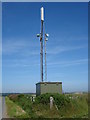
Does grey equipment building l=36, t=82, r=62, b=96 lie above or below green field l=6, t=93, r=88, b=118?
above

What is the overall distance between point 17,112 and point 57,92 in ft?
14.9

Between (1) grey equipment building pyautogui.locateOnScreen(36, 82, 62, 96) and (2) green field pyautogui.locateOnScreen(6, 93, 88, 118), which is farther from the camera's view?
(1) grey equipment building pyautogui.locateOnScreen(36, 82, 62, 96)

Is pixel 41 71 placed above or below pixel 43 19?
below

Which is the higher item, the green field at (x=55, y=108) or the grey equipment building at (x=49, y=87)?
the grey equipment building at (x=49, y=87)

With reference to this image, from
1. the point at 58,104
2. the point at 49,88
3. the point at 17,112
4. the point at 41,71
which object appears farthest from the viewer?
the point at 41,71

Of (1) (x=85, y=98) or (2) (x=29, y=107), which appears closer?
(2) (x=29, y=107)

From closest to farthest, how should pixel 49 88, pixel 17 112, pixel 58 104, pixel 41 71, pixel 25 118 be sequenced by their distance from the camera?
pixel 25 118
pixel 17 112
pixel 58 104
pixel 49 88
pixel 41 71

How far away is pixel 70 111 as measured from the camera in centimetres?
1517

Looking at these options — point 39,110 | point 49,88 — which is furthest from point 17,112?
point 49,88

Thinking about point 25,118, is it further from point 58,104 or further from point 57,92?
point 57,92

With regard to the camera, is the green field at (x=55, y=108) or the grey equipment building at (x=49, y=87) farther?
the grey equipment building at (x=49, y=87)

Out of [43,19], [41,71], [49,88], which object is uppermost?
[43,19]

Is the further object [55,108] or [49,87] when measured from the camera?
[49,87]

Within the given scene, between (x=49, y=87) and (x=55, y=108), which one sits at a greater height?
(x=49, y=87)
